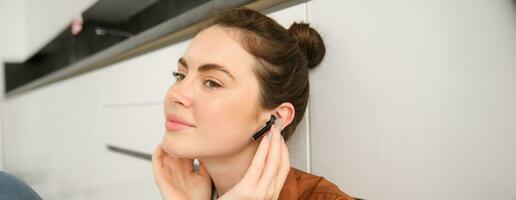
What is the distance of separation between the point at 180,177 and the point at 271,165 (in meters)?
0.32

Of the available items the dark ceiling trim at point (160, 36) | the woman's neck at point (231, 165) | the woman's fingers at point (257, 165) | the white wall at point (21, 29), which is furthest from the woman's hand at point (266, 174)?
Answer: the white wall at point (21, 29)

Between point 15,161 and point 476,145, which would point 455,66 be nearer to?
point 476,145

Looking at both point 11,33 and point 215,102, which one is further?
point 11,33

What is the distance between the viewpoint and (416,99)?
707mm

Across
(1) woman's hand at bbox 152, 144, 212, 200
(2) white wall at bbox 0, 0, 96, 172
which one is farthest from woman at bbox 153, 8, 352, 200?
(2) white wall at bbox 0, 0, 96, 172

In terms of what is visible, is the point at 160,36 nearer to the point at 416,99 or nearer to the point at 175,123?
the point at 175,123

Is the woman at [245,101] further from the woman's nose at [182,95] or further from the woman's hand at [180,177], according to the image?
the woman's hand at [180,177]

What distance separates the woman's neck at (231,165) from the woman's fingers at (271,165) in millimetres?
112

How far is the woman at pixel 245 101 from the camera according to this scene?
28.2 inches

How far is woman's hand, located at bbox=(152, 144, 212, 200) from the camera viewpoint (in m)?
0.91

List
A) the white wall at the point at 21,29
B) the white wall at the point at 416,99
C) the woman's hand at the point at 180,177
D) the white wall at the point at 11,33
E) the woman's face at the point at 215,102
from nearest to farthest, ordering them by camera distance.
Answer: the white wall at the point at 416,99, the woman's face at the point at 215,102, the woman's hand at the point at 180,177, the white wall at the point at 21,29, the white wall at the point at 11,33

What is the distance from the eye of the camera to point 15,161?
3.54 m

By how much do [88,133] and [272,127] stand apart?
1.68m

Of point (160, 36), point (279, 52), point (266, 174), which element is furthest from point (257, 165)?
point (160, 36)
